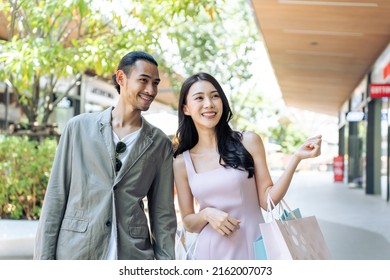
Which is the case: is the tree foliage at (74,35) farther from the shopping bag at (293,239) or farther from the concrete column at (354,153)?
the concrete column at (354,153)

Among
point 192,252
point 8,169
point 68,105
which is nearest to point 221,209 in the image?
point 192,252

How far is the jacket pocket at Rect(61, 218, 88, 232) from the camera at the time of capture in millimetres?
1910

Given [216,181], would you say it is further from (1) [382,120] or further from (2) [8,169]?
(1) [382,120]

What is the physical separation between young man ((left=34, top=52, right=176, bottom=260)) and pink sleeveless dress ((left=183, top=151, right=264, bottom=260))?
0.17m

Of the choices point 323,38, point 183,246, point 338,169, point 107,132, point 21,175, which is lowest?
point 183,246

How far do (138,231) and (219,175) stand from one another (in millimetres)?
306

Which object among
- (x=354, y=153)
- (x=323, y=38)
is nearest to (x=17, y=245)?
(x=323, y=38)

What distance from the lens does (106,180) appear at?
6.26 feet

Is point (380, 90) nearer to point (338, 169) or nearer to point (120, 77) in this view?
point (338, 169)

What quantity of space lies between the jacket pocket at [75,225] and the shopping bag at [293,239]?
532 mm

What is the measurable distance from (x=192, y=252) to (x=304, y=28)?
824 centimetres

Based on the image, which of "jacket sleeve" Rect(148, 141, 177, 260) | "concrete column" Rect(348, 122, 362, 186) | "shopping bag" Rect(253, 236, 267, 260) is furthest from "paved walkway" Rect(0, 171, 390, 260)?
"shopping bag" Rect(253, 236, 267, 260)

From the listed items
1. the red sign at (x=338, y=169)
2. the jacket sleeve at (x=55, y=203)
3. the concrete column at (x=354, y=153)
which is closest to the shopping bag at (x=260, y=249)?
the jacket sleeve at (x=55, y=203)

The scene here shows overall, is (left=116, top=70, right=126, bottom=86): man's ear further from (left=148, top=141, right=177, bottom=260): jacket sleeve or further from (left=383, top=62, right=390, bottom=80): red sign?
(left=383, top=62, right=390, bottom=80): red sign
